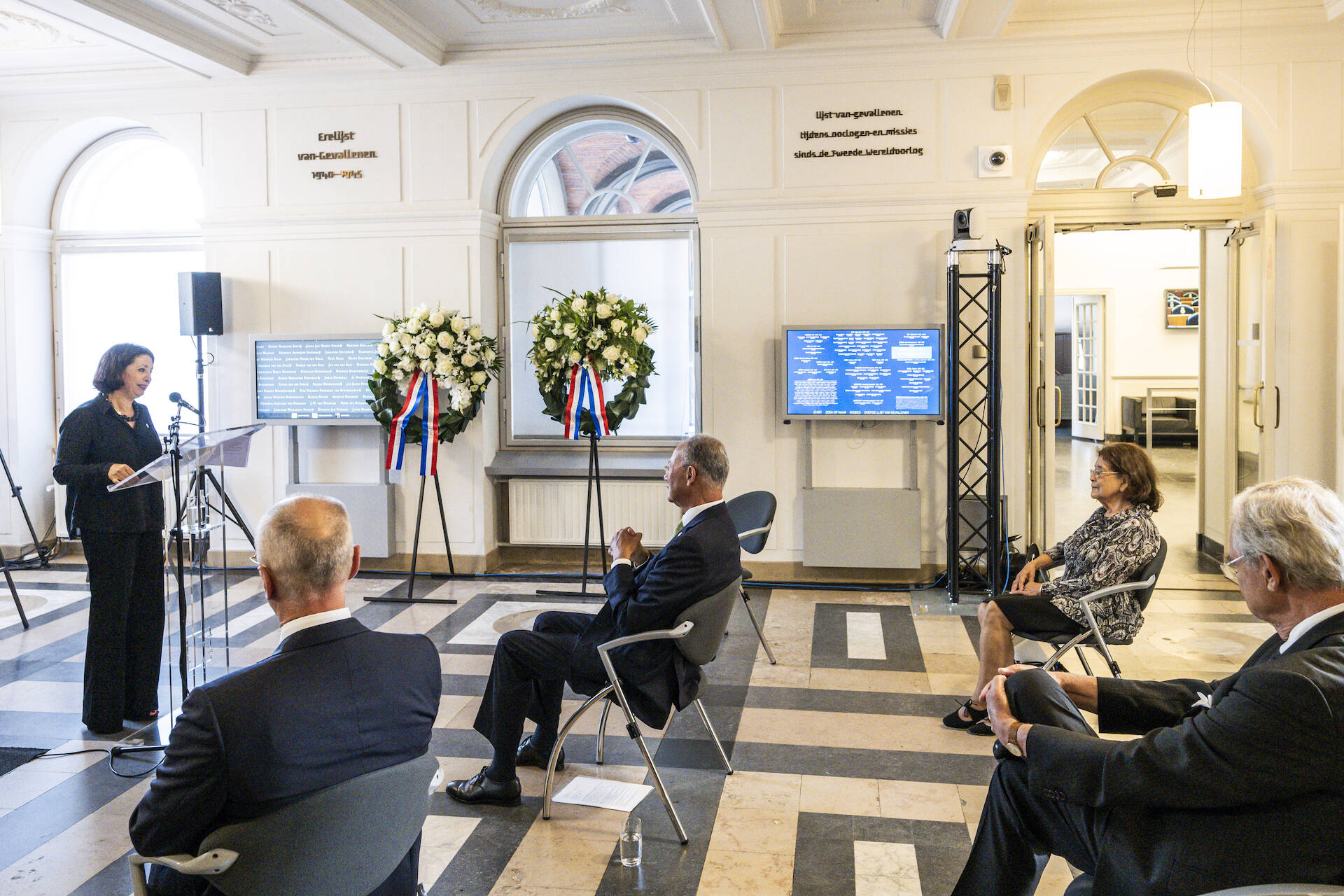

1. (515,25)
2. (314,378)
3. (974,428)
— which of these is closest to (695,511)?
(974,428)

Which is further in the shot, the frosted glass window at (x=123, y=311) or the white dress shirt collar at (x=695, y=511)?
the frosted glass window at (x=123, y=311)

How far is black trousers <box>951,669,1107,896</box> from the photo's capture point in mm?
2211

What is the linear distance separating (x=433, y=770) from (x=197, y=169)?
666 centimetres

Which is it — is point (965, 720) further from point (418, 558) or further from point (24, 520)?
point (24, 520)

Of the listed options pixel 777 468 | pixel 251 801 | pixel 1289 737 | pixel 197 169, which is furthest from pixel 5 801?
pixel 197 169

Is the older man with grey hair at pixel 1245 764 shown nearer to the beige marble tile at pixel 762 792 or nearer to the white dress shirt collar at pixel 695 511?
the beige marble tile at pixel 762 792

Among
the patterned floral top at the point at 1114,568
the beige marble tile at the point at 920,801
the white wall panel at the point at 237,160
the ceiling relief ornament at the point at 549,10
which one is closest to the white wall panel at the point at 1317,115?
the patterned floral top at the point at 1114,568

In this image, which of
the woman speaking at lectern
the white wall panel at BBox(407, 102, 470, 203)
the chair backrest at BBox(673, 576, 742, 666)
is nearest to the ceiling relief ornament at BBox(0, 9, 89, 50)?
the white wall panel at BBox(407, 102, 470, 203)

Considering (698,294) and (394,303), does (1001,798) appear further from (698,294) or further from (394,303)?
(394,303)

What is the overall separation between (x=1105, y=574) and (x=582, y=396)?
10.7 ft

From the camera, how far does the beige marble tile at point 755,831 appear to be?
3092 millimetres

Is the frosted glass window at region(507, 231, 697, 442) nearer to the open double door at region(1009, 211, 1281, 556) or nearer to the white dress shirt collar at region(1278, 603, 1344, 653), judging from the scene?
the open double door at region(1009, 211, 1281, 556)

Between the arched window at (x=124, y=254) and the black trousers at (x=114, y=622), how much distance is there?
4110 millimetres

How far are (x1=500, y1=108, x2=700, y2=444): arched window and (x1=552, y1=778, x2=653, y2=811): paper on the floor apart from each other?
3.85 m
